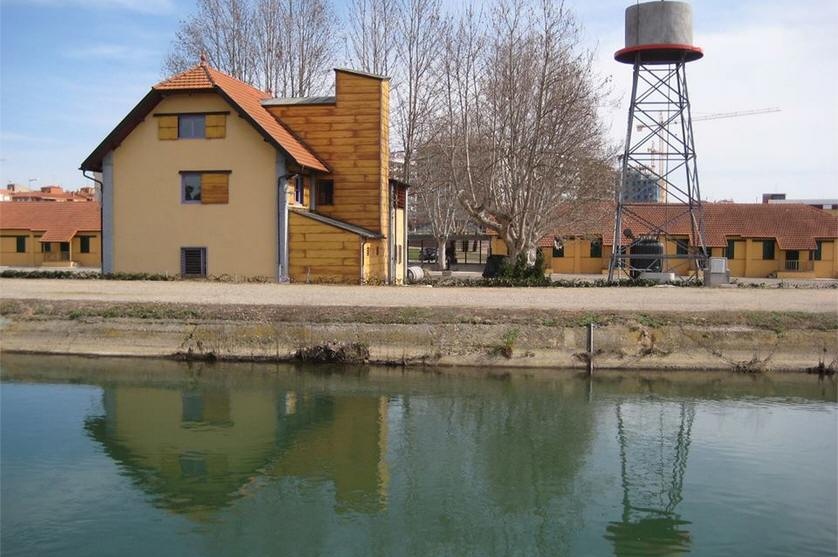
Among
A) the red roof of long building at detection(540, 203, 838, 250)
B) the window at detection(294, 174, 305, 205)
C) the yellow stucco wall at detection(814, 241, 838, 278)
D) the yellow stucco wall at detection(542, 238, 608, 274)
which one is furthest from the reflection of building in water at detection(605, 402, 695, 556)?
the yellow stucco wall at detection(814, 241, 838, 278)

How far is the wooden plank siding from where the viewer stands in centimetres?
3134

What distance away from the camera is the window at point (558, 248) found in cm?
5284

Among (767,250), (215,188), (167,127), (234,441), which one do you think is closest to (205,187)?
(215,188)

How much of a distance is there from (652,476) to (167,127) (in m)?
23.7

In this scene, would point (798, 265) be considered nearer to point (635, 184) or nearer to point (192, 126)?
point (635, 184)

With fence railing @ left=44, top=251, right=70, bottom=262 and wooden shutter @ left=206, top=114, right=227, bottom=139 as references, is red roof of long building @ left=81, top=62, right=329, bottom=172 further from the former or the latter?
fence railing @ left=44, top=251, right=70, bottom=262

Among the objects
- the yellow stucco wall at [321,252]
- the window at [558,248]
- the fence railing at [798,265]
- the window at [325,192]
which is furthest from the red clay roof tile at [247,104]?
the fence railing at [798,265]

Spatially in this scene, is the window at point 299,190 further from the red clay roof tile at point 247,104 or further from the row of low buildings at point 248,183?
the red clay roof tile at point 247,104

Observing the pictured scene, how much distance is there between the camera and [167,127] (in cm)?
2961

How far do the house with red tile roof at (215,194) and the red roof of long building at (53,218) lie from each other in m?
26.0

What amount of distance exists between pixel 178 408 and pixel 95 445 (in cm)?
271

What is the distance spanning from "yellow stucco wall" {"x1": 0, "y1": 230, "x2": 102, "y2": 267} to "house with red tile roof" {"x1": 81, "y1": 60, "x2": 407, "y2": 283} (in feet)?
84.1

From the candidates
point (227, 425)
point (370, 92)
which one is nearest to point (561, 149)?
point (370, 92)

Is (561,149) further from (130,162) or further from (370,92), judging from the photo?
(130,162)
